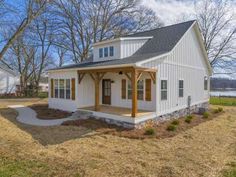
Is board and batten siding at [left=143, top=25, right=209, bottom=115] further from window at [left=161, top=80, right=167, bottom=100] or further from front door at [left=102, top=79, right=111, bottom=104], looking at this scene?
front door at [left=102, top=79, right=111, bottom=104]

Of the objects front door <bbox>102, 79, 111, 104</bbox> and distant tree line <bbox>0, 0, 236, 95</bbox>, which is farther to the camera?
distant tree line <bbox>0, 0, 236, 95</bbox>

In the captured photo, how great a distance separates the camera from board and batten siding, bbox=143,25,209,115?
450 inches

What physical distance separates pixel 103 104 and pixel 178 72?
214 inches

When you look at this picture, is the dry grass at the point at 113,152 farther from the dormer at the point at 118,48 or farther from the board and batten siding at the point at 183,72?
the dormer at the point at 118,48

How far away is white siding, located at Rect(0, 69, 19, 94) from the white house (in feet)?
48.8

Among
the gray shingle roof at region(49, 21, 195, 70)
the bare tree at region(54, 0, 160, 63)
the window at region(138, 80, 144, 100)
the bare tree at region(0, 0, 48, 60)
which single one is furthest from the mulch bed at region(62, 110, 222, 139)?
the bare tree at region(54, 0, 160, 63)

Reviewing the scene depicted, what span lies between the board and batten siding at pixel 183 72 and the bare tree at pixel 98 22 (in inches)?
597

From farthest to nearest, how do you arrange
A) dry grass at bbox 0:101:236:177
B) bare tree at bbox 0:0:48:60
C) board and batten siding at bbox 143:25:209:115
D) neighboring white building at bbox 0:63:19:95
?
neighboring white building at bbox 0:63:19:95 < board and batten siding at bbox 143:25:209:115 < bare tree at bbox 0:0:48:60 < dry grass at bbox 0:101:236:177

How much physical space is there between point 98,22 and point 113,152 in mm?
24995

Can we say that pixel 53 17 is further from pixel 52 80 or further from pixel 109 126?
pixel 109 126

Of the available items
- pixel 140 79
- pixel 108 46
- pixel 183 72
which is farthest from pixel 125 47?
pixel 183 72

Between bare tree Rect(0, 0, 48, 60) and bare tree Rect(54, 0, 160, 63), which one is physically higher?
bare tree Rect(54, 0, 160, 63)

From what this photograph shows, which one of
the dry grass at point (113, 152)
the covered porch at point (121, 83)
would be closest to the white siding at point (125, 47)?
the covered porch at point (121, 83)

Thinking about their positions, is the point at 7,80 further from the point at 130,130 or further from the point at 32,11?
the point at 130,130
